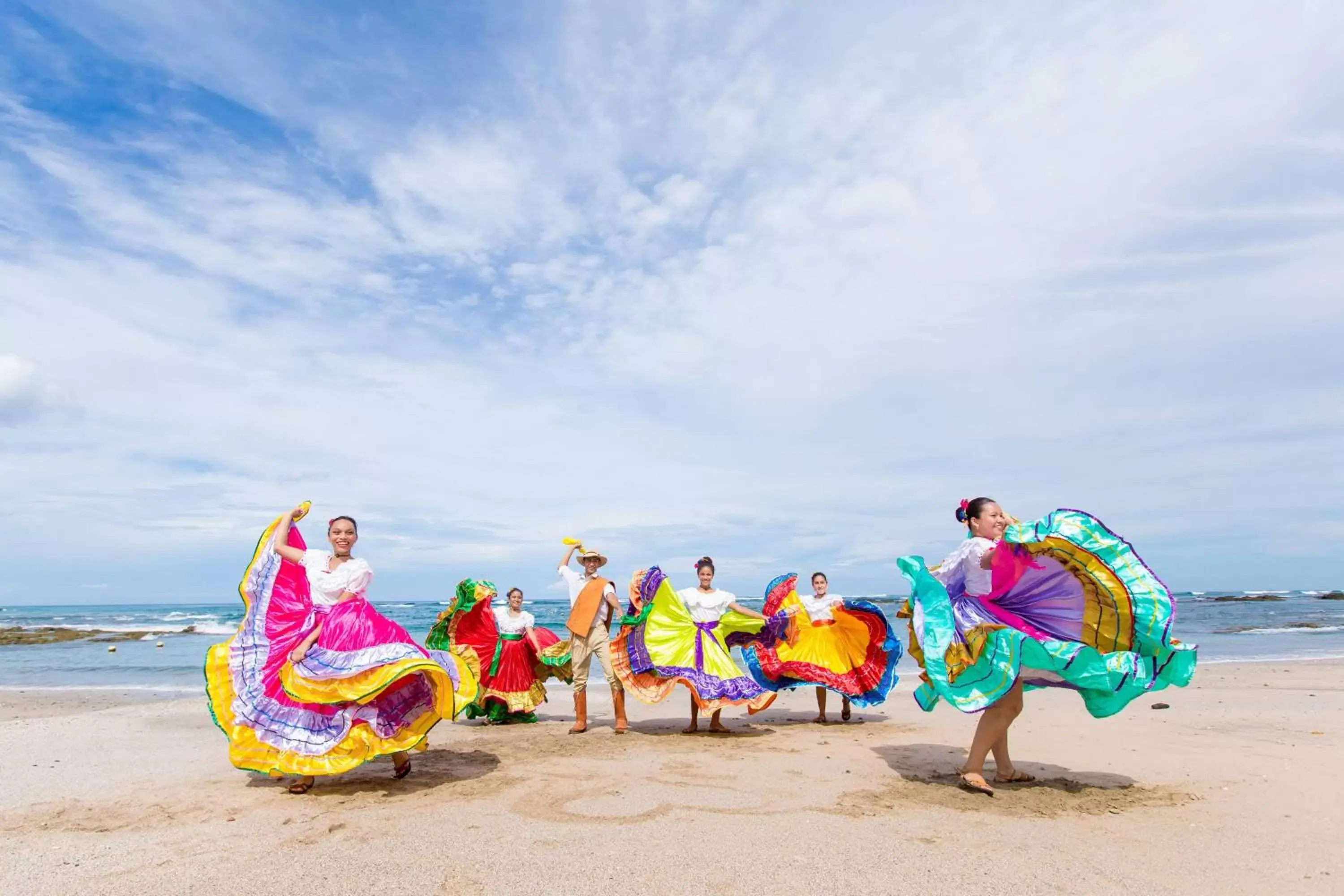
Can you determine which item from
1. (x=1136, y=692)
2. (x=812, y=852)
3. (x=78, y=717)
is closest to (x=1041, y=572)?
(x=1136, y=692)

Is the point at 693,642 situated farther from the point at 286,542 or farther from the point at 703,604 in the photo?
the point at 286,542

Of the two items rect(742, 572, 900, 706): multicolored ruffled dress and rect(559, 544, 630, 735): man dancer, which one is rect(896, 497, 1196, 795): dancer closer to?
rect(742, 572, 900, 706): multicolored ruffled dress

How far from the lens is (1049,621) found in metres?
5.77

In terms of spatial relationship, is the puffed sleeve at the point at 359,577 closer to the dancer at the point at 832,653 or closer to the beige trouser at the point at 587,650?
the beige trouser at the point at 587,650

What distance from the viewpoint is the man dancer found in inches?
358

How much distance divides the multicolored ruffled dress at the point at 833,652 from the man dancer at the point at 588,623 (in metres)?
1.64

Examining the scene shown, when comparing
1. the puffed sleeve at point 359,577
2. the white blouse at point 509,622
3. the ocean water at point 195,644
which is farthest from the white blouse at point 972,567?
the ocean water at point 195,644

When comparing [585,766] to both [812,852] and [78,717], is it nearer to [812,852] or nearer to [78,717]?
[812,852]

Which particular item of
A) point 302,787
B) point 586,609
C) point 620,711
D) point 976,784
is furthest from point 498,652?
point 976,784

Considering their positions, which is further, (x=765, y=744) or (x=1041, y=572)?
(x=765, y=744)

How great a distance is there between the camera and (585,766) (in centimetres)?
684

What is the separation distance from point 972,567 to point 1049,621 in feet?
2.39

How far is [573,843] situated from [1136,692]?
3753 millimetres

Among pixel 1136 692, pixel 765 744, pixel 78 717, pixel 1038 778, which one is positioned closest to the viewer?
pixel 1136 692
